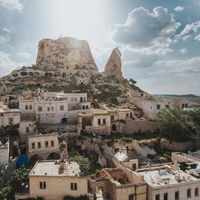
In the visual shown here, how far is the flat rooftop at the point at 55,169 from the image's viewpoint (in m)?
38.4

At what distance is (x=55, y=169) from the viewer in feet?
133

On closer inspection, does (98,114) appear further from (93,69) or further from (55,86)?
(93,69)

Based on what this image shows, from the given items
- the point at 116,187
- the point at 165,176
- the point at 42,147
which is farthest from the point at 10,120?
the point at 165,176

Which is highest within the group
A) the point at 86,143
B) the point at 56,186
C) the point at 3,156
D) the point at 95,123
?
the point at 95,123

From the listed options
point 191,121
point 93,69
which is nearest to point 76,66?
point 93,69

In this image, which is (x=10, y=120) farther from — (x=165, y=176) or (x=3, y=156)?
(x=165, y=176)

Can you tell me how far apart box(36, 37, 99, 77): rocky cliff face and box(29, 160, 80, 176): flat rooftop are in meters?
68.6

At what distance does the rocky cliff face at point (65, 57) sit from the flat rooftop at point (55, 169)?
68623 mm

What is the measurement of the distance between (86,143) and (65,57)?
63.7 metres

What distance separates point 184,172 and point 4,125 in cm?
3365

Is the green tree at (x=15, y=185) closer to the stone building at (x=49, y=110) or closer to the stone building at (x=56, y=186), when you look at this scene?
the stone building at (x=56, y=186)

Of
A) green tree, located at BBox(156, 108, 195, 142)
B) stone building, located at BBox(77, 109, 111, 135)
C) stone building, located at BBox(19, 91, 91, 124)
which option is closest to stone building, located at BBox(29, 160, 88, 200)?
stone building, located at BBox(77, 109, 111, 135)

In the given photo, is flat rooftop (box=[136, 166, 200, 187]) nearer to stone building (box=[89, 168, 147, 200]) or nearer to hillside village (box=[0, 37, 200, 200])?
hillside village (box=[0, 37, 200, 200])

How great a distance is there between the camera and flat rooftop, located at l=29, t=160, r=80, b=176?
38.4 metres
